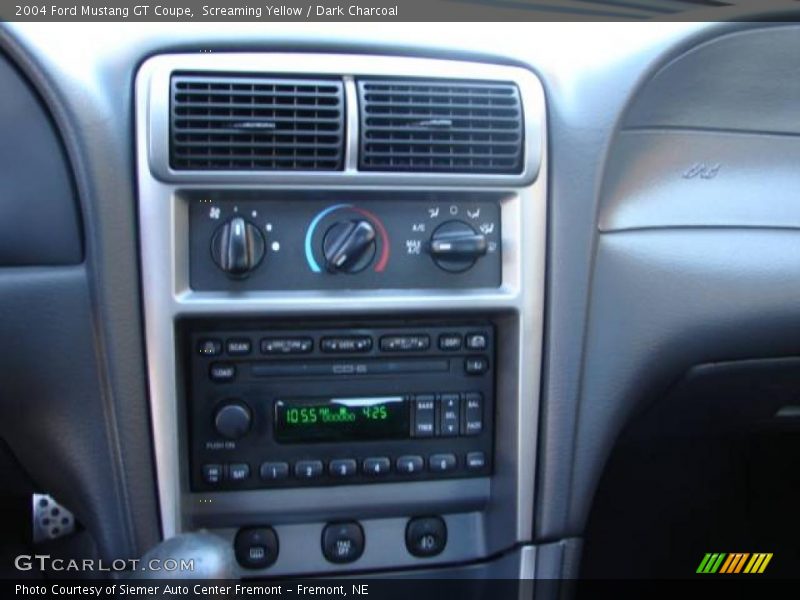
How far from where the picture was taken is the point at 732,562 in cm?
188

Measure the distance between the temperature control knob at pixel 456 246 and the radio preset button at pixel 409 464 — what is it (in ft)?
1.06

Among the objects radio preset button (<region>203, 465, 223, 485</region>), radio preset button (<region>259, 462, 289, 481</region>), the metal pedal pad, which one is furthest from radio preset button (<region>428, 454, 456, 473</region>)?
the metal pedal pad

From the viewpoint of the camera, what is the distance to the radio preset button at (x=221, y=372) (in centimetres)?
131

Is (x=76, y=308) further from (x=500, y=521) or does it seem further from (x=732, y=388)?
(x=732, y=388)

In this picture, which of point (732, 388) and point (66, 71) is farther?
point (732, 388)

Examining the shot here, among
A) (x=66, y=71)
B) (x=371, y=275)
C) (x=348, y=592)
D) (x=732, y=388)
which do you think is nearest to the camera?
(x=66, y=71)

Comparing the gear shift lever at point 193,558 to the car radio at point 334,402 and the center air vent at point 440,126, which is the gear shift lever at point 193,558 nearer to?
the car radio at point 334,402

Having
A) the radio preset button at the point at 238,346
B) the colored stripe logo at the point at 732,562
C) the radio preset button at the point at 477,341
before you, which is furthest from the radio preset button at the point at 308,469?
the colored stripe logo at the point at 732,562

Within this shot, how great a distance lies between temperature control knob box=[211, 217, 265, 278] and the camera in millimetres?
1224

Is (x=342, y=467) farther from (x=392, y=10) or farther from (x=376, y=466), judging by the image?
(x=392, y=10)

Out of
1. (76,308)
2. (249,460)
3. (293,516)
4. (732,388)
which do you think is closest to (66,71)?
(76,308)

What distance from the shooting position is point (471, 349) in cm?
138

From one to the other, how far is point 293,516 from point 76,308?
482 mm

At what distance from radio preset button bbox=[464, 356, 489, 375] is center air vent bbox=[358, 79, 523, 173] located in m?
0.32
